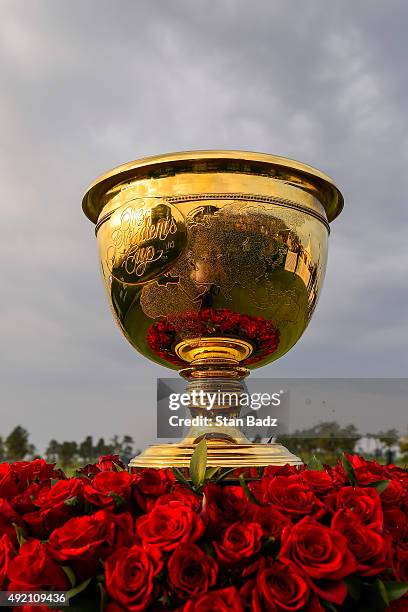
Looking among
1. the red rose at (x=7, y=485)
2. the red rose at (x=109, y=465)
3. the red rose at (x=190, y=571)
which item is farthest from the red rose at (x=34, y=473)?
the red rose at (x=190, y=571)

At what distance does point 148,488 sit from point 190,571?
0.98 ft

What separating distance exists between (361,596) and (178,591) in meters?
0.35

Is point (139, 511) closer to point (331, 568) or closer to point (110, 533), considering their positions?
point (110, 533)

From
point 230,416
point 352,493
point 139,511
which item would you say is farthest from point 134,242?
point 352,493

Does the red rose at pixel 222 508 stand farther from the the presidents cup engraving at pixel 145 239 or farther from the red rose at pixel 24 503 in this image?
the the presidents cup engraving at pixel 145 239

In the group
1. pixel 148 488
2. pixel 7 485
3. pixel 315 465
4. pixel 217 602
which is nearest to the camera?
pixel 217 602

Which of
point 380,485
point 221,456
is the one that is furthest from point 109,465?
point 380,485

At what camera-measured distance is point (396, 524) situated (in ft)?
4.69

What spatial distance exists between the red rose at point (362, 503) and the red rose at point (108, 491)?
462 mm

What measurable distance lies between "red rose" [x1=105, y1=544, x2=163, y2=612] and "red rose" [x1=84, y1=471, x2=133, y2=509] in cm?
19

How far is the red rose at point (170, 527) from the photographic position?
1.18m

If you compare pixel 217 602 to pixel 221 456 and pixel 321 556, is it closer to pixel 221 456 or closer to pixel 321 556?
pixel 321 556

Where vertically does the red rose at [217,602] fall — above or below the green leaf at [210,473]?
below

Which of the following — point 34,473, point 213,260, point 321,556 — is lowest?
point 321,556
